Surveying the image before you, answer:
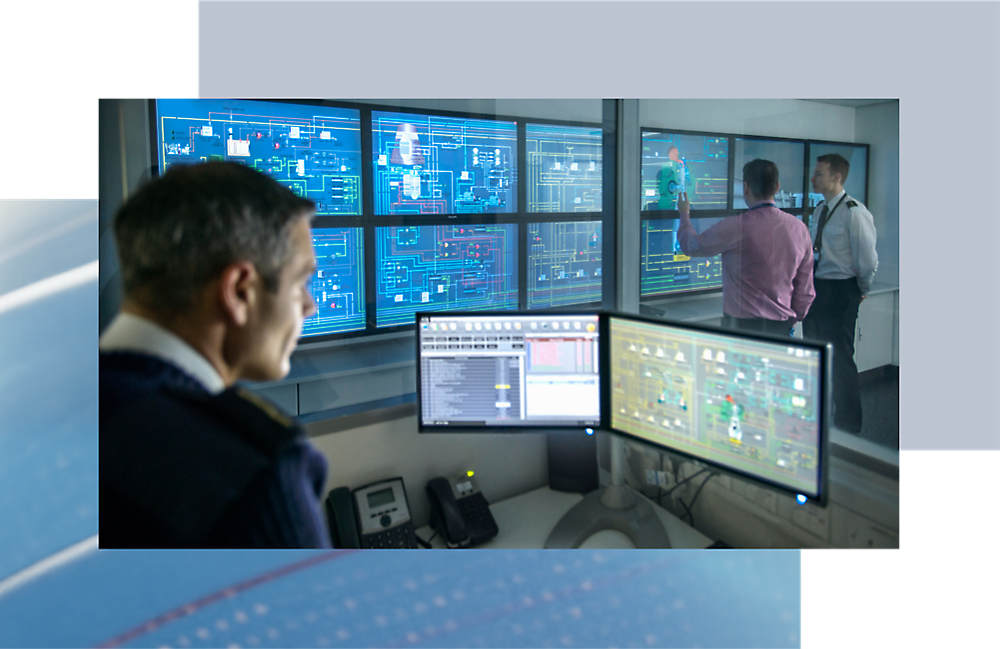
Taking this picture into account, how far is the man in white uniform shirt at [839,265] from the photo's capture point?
76.9 inches

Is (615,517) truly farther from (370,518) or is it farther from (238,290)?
(238,290)

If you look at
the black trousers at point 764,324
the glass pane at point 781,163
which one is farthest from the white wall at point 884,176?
the black trousers at point 764,324

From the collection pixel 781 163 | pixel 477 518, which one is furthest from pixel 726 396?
pixel 781 163

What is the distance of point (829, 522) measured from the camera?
175 centimetres

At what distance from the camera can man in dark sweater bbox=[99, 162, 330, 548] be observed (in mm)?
1406

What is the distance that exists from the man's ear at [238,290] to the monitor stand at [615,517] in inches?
39.6

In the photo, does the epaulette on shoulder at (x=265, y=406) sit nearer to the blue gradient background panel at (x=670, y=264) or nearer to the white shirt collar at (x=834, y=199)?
the blue gradient background panel at (x=670, y=264)

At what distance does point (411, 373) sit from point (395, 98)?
848mm

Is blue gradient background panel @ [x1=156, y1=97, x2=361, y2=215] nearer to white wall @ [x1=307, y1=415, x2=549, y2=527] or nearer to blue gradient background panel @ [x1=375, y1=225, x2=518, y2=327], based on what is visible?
blue gradient background panel @ [x1=375, y1=225, x2=518, y2=327]

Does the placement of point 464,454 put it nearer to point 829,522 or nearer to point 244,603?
point 244,603

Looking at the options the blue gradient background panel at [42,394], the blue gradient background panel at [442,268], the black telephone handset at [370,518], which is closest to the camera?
the blue gradient background panel at [42,394]

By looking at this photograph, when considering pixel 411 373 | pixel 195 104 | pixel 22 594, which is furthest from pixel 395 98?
pixel 22 594

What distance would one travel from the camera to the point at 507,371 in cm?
184

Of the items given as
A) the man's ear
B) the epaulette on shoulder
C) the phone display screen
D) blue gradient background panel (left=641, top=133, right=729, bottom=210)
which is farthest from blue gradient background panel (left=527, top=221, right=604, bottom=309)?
the man's ear
